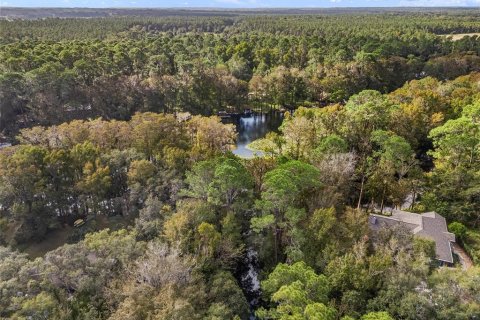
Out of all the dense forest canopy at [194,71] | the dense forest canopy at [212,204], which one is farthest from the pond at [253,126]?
the dense forest canopy at [212,204]

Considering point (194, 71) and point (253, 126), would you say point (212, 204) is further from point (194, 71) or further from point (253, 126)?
point (194, 71)

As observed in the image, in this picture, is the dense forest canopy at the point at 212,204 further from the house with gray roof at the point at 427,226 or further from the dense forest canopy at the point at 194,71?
the house with gray roof at the point at 427,226

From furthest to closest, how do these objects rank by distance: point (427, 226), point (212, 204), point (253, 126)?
1. point (253, 126)
2. point (427, 226)
3. point (212, 204)

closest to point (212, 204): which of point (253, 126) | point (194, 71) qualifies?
point (253, 126)

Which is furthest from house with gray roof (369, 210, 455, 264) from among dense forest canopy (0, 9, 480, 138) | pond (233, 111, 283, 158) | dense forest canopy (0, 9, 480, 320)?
dense forest canopy (0, 9, 480, 138)

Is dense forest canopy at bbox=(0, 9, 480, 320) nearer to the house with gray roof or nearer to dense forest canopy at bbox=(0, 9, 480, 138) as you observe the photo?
dense forest canopy at bbox=(0, 9, 480, 138)

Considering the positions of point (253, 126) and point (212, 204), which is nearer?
point (212, 204)
